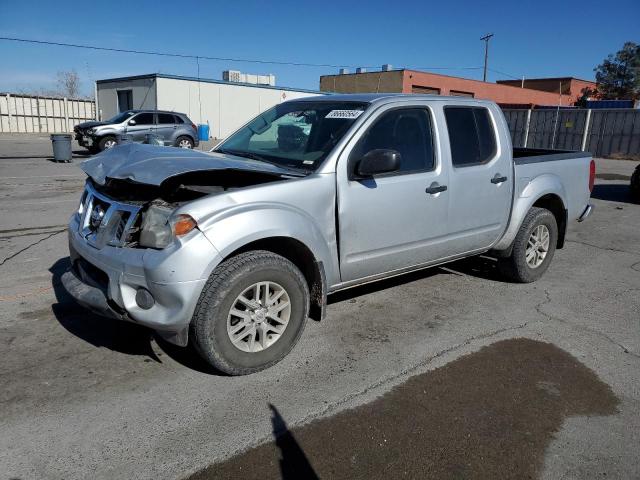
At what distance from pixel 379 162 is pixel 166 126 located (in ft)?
62.9

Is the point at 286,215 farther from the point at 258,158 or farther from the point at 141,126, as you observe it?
the point at 141,126

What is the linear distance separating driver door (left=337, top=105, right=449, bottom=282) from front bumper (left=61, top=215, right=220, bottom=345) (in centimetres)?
116

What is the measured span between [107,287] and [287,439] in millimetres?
1476

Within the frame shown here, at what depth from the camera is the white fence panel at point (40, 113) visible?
34.2 metres

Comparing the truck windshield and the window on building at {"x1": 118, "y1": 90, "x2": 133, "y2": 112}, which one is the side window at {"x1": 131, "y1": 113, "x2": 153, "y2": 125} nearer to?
the window on building at {"x1": 118, "y1": 90, "x2": 133, "y2": 112}

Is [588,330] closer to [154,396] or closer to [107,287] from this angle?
[154,396]

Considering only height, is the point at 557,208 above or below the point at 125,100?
below

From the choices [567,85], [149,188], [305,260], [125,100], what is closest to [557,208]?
[305,260]

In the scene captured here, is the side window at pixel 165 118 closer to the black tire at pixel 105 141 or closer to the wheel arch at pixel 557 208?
the black tire at pixel 105 141

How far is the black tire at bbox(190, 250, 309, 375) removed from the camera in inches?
126

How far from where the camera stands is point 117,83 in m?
33.0

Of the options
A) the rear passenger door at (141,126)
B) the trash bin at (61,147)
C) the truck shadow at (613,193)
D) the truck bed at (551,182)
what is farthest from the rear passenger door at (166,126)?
the truck bed at (551,182)

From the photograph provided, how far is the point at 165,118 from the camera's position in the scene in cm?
2147

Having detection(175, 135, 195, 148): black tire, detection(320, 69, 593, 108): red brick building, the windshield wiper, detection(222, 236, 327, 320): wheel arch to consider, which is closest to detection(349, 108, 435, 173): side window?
the windshield wiper
